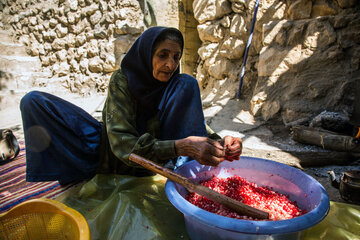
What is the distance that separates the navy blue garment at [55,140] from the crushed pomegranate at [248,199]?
0.88 metres

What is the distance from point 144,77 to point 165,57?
0.23 meters

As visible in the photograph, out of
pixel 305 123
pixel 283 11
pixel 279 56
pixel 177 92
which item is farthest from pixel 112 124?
pixel 283 11

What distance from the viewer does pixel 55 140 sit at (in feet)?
5.07

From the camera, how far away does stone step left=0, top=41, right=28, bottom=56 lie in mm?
7294

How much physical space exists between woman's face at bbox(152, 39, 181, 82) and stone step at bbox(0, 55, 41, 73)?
25.1 ft

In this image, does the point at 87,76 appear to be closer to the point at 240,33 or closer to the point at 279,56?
the point at 240,33

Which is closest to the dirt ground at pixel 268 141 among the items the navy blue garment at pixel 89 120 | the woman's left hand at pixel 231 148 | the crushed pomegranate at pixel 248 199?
the crushed pomegranate at pixel 248 199

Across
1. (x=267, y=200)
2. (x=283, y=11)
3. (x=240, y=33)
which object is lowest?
(x=267, y=200)

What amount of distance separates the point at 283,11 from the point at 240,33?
0.97 metres

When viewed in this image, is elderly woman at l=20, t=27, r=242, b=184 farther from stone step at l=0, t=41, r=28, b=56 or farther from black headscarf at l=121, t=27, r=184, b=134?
stone step at l=0, t=41, r=28, b=56

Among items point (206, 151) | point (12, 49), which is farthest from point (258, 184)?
point (12, 49)

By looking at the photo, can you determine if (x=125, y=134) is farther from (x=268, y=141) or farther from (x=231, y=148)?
(x=268, y=141)

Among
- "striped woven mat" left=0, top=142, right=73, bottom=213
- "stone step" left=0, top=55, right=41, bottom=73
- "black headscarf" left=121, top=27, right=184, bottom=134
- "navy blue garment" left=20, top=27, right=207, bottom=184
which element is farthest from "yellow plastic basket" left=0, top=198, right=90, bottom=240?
"stone step" left=0, top=55, right=41, bottom=73

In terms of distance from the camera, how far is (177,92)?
5.48 feet
